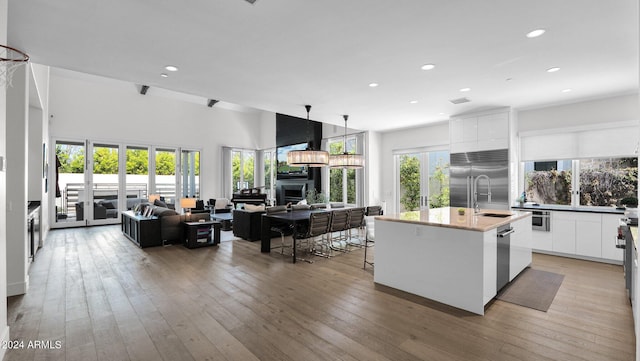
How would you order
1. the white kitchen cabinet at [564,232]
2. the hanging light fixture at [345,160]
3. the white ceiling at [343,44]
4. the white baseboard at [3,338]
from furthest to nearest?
1. the hanging light fixture at [345,160]
2. the white kitchen cabinet at [564,232]
3. the white ceiling at [343,44]
4. the white baseboard at [3,338]

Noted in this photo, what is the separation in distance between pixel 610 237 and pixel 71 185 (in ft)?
41.3

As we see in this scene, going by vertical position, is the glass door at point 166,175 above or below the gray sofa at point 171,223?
above

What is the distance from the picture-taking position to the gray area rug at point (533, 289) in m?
3.37

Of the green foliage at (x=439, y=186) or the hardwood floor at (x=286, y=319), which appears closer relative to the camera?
the hardwood floor at (x=286, y=319)

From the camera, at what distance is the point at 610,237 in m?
4.89

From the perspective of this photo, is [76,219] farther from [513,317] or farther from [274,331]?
[513,317]

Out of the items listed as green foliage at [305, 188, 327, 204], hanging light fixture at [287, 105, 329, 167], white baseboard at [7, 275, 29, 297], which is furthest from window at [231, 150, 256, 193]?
white baseboard at [7, 275, 29, 297]

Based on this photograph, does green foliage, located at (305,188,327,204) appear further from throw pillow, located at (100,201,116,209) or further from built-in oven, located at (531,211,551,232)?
throw pillow, located at (100,201,116,209)

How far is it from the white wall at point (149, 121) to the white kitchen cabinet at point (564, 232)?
951 cm

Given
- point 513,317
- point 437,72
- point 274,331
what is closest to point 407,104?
point 437,72

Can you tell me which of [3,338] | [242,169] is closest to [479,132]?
[3,338]

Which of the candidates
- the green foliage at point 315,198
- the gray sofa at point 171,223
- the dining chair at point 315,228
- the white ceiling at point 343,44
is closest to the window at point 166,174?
the gray sofa at point 171,223

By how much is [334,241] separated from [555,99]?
492 centimetres

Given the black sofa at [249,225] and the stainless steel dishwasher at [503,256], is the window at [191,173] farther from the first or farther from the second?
the stainless steel dishwasher at [503,256]
